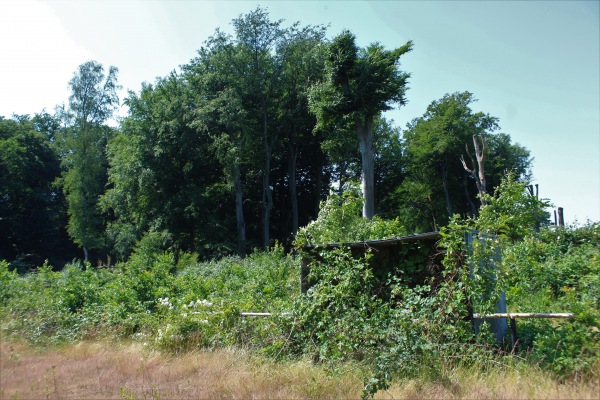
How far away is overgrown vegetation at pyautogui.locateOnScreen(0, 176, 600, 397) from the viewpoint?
644 cm

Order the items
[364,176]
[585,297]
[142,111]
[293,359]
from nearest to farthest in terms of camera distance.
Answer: [585,297]
[293,359]
[364,176]
[142,111]

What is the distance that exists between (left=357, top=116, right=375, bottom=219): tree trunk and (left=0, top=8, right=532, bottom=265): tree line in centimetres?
8

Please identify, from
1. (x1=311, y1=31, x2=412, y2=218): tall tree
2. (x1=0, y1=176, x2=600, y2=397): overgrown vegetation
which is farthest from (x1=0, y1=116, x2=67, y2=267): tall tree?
(x1=0, y1=176, x2=600, y2=397): overgrown vegetation

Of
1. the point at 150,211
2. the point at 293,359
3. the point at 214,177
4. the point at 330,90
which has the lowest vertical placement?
the point at 293,359

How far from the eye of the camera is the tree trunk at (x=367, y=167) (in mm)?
25234

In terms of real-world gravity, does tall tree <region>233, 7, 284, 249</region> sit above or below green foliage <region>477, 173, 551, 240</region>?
above

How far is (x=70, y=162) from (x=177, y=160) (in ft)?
50.3

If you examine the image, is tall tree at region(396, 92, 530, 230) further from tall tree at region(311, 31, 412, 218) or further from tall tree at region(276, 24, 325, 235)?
tall tree at region(311, 31, 412, 218)

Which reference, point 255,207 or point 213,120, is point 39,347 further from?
point 255,207

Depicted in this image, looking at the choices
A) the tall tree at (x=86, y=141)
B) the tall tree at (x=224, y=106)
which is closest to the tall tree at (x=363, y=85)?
the tall tree at (x=224, y=106)

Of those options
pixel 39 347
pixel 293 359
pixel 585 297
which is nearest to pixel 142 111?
pixel 39 347

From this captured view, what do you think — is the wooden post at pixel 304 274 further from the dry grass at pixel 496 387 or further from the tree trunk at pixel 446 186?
the tree trunk at pixel 446 186

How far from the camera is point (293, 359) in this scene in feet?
25.7

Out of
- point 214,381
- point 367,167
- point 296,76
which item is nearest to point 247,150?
point 296,76
